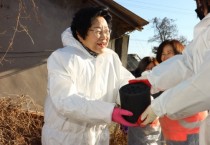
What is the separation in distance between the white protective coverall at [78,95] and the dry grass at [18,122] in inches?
96.8

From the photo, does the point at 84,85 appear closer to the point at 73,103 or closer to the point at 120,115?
the point at 73,103

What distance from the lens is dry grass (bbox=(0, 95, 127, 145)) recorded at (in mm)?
5246

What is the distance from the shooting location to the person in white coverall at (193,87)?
78.3 inches

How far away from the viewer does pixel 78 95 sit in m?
2.62

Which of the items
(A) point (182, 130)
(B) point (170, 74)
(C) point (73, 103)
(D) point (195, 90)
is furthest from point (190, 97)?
(A) point (182, 130)

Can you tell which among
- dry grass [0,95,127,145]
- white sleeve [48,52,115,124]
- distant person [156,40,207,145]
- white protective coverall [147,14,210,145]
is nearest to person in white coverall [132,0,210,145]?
white protective coverall [147,14,210,145]

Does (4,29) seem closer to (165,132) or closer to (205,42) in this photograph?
(165,132)

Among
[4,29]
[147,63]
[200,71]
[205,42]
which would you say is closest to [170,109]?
[200,71]

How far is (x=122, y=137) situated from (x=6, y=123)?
1.92 metres

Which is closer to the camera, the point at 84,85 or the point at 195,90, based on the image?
the point at 195,90

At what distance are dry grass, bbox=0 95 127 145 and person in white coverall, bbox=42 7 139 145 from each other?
97.2 inches

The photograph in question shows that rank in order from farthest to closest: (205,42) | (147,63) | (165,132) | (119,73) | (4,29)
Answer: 1. (4,29)
2. (147,63)
3. (165,132)
4. (119,73)
5. (205,42)

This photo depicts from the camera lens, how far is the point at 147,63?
561cm

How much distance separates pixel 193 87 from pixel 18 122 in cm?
388
